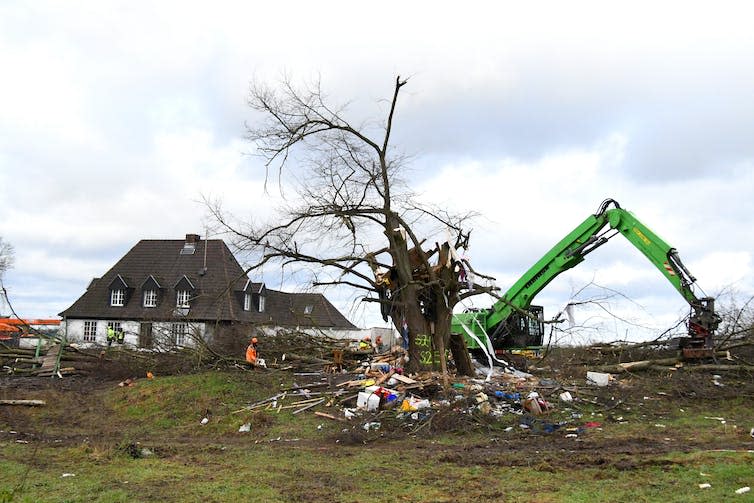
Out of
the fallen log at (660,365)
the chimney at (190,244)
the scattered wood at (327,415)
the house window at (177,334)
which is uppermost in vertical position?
the chimney at (190,244)

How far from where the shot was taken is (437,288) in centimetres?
1588

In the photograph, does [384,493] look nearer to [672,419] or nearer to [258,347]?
[672,419]

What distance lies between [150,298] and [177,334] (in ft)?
63.4

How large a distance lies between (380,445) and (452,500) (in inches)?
171

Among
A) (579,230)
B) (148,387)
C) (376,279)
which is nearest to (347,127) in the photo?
(376,279)

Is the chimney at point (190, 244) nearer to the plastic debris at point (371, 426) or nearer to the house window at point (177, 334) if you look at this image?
the house window at point (177, 334)

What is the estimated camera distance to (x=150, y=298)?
38.7 m

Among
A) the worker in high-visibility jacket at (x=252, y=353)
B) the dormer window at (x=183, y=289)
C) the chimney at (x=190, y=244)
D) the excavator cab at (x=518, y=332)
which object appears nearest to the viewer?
the worker in high-visibility jacket at (x=252, y=353)

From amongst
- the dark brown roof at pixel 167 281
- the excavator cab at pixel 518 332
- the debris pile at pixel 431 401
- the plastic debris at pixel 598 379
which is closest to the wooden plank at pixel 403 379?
the debris pile at pixel 431 401

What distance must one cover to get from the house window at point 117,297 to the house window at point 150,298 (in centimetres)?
129

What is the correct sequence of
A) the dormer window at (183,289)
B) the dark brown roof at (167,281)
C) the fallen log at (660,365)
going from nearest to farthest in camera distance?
the fallen log at (660,365) < the dormer window at (183,289) < the dark brown roof at (167,281)

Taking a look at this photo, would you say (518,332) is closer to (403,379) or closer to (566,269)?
(566,269)

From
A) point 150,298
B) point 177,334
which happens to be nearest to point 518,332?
point 177,334

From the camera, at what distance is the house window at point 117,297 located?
38781 mm
